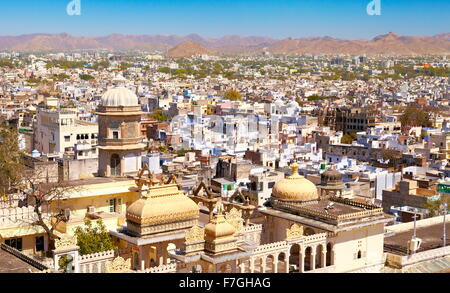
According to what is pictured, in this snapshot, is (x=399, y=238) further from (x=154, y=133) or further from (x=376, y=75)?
(x=376, y=75)

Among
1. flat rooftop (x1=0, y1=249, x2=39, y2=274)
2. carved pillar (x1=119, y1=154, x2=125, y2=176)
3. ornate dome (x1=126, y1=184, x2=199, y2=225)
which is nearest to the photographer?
flat rooftop (x1=0, y1=249, x2=39, y2=274)

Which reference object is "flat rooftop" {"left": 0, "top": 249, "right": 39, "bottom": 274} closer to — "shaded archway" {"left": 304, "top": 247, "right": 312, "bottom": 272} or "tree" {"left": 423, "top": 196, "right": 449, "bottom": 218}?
"shaded archway" {"left": 304, "top": 247, "right": 312, "bottom": 272}

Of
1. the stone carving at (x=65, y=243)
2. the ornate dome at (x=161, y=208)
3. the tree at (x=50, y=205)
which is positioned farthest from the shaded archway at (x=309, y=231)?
the stone carving at (x=65, y=243)

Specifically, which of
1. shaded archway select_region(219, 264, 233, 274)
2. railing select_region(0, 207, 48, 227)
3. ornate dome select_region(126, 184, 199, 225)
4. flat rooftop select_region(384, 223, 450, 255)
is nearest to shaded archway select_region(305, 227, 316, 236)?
flat rooftop select_region(384, 223, 450, 255)

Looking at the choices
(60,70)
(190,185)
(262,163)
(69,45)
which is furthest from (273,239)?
(69,45)

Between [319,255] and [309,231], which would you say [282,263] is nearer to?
[319,255]
